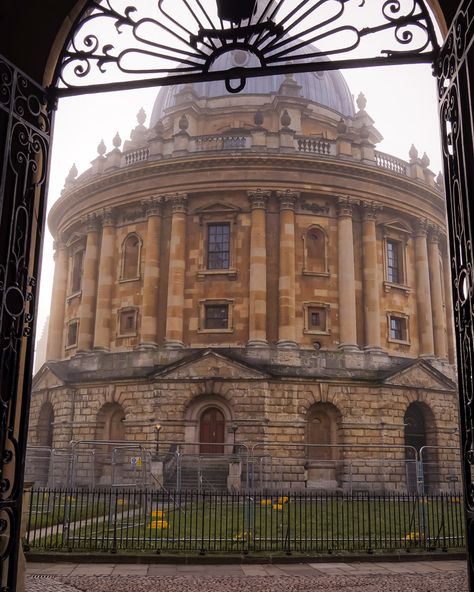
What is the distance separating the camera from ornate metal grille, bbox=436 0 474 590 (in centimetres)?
390

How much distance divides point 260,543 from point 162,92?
40894 mm

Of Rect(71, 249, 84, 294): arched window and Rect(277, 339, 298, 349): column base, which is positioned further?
Rect(71, 249, 84, 294): arched window

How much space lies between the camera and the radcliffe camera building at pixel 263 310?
1211 inches

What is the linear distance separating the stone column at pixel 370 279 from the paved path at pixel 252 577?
849 inches

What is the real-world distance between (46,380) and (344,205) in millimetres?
19766

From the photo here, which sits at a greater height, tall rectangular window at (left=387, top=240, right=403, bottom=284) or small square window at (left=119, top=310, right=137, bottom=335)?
tall rectangular window at (left=387, top=240, right=403, bottom=284)

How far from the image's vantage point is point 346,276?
1334 inches

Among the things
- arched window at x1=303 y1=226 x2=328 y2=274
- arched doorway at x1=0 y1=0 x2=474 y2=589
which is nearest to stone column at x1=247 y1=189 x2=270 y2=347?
arched window at x1=303 y1=226 x2=328 y2=274

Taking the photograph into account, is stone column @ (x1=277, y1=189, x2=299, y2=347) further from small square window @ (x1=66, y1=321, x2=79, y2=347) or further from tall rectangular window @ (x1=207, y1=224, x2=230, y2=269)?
small square window @ (x1=66, y1=321, x2=79, y2=347)

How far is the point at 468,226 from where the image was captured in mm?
4000

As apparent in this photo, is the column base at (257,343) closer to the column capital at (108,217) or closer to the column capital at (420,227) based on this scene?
the column capital at (108,217)

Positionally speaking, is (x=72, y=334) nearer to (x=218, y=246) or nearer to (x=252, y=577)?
(x=218, y=246)

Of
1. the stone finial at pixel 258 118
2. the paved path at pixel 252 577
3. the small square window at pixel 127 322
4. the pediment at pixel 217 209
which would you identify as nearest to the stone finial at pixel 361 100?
the stone finial at pixel 258 118

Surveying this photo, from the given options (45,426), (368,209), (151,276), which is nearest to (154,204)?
(151,276)
